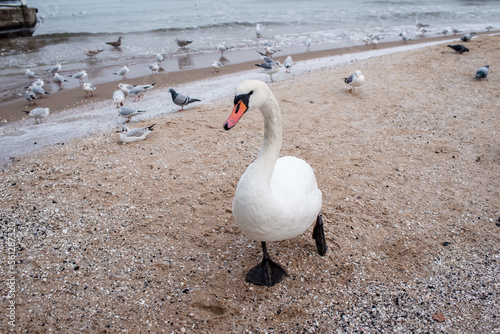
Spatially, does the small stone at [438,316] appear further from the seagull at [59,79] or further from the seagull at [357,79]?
the seagull at [59,79]

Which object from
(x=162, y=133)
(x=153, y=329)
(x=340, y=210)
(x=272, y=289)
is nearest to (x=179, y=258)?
(x=153, y=329)

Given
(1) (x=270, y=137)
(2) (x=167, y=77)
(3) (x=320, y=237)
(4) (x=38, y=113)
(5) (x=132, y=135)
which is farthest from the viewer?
(2) (x=167, y=77)

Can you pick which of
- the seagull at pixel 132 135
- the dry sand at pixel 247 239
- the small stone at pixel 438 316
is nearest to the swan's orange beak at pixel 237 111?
the dry sand at pixel 247 239

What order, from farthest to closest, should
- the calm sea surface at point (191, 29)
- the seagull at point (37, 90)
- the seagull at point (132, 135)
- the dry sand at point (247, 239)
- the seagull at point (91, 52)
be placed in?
1. the calm sea surface at point (191, 29)
2. the seagull at point (91, 52)
3. the seagull at point (37, 90)
4. the seagull at point (132, 135)
5. the dry sand at point (247, 239)

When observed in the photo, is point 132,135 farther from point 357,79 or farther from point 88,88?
point 357,79

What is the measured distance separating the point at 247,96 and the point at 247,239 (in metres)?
1.80

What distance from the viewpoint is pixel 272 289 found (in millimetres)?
3152

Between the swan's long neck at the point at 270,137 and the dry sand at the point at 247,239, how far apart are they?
1.17 metres

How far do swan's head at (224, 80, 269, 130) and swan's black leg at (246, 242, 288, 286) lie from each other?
4.68ft

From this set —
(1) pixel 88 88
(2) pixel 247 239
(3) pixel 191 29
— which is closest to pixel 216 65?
(1) pixel 88 88

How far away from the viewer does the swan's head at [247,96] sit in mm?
2777

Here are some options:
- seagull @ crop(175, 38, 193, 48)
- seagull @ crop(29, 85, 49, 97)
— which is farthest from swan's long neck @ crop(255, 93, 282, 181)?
seagull @ crop(175, 38, 193, 48)

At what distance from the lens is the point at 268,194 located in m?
2.81

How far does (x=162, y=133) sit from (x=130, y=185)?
2.00 m
